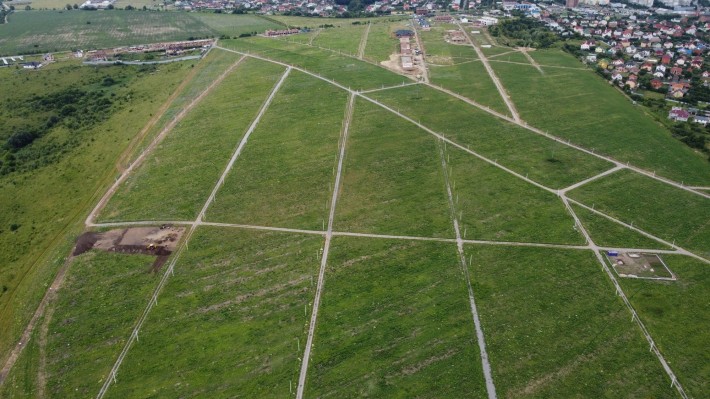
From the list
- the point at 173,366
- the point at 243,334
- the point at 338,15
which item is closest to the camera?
the point at 173,366

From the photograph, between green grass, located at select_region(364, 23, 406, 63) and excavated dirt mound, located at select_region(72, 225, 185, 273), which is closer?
excavated dirt mound, located at select_region(72, 225, 185, 273)

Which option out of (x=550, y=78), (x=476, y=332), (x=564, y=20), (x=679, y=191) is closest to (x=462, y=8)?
(x=564, y=20)

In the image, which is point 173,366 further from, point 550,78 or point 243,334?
point 550,78

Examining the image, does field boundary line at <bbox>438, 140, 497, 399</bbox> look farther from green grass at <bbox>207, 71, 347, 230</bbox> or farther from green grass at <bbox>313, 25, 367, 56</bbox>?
green grass at <bbox>313, 25, 367, 56</bbox>

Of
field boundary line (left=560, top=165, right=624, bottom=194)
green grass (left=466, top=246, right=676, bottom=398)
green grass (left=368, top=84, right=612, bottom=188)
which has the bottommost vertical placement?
green grass (left=466, top=246, right=676, bottom=398)

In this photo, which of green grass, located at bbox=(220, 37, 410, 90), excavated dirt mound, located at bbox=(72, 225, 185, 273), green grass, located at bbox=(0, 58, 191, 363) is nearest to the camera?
green grass, located at bbox=(0, 58, 191, 363)

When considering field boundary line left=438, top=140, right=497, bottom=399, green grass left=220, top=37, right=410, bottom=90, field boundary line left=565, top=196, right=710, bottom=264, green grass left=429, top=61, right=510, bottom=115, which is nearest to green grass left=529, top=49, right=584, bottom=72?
green grass left=429, top=61, right=510, bottom=115
